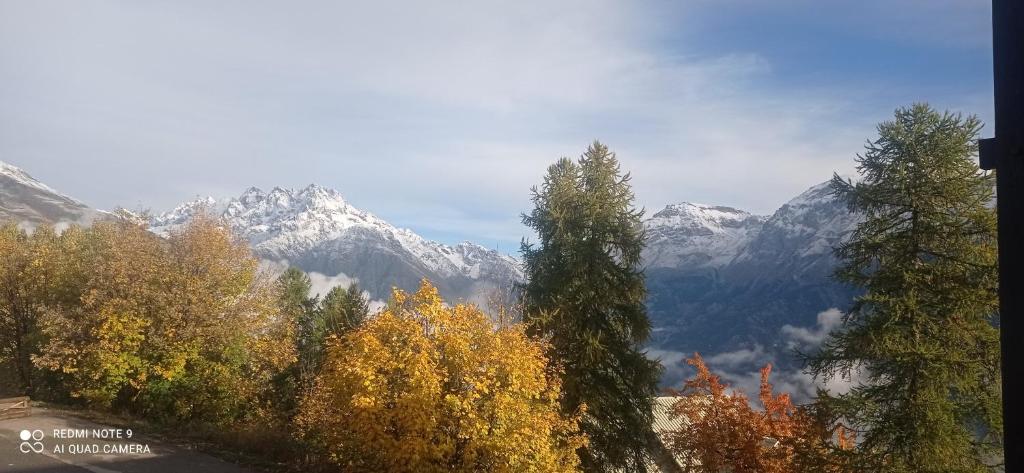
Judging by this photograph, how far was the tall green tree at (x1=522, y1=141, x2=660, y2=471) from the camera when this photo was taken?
19578 mm

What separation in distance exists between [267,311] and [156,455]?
1199 cm

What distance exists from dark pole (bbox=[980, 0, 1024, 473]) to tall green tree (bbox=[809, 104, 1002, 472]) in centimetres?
1275

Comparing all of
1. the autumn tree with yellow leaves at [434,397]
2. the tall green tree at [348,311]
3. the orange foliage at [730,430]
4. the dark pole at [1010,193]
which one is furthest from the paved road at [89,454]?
the orange foliage at [730,430]

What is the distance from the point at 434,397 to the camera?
39.0ft

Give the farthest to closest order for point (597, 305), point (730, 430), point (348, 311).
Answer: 1. point (348, 311)
2. point (730, 430)
3. point (597, 305)

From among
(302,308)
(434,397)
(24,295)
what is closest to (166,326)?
(24,295)

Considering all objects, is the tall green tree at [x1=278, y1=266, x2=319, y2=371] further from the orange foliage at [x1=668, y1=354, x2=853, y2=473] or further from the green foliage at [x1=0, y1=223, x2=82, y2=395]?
the orange foliage at [x1=668, y1=354, x2=853, y2=473]

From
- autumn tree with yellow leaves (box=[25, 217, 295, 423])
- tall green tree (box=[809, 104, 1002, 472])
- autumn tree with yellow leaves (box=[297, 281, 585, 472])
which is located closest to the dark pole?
autumn tree with yellow leaves (box=[297, 281, 585, 472])

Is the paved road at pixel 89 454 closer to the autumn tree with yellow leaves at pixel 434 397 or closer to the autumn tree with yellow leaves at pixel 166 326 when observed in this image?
the autumn tree with yellow leaves at pixel 434 397

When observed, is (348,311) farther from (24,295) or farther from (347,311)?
(24,295)

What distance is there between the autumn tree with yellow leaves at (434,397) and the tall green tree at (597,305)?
5.55 meters

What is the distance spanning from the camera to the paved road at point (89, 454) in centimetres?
1234

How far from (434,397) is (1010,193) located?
418 inches

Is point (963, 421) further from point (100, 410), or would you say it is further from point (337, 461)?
point (100, 410)
